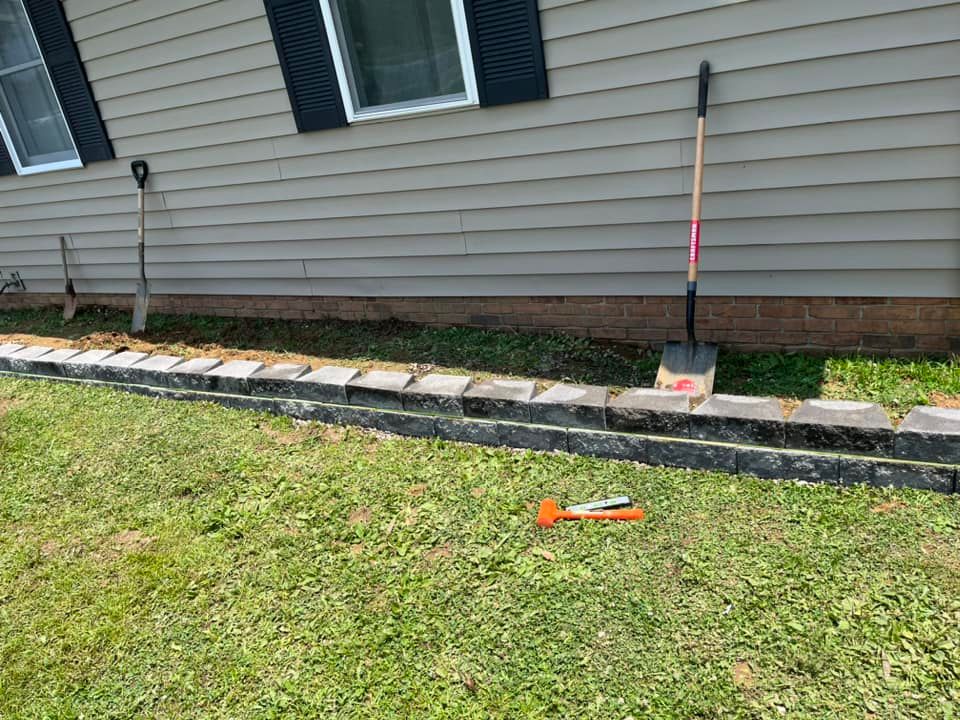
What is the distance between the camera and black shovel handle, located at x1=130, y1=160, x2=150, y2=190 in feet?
16.5

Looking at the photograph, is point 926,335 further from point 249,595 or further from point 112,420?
point 112,420

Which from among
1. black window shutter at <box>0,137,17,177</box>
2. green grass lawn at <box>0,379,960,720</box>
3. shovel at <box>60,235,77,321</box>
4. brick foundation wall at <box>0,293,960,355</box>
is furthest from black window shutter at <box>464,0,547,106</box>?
black window shutter at <box>0,137,17,177</box>

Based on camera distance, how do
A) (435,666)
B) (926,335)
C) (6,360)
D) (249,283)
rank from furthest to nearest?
(249,283), (6,360), (926,335), (435,666)

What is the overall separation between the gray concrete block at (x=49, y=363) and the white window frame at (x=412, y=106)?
2.51 m

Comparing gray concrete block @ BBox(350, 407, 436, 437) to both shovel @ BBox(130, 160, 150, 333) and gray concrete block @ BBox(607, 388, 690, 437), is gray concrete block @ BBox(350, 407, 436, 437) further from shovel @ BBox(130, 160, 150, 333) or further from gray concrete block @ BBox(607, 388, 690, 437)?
shovel @ BBox(130, 160, 150, 333)

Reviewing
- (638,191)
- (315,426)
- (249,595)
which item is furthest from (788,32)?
(249,595)

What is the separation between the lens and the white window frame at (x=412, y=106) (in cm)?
359

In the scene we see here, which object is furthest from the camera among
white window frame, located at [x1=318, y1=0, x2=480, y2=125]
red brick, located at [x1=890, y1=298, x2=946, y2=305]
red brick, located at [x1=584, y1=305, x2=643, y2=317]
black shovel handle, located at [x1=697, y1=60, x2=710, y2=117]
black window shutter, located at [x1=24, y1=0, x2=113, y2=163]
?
black window shutter, located at [x1=24, y1=0, x2=113, y2=163]

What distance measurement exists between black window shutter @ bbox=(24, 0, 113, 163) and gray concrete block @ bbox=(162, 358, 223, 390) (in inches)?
94.0

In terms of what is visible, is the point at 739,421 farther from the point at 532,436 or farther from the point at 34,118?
the point at 34,118

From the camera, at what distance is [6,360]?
15.3 feet

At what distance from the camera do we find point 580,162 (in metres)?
3.58

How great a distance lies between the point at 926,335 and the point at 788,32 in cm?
160

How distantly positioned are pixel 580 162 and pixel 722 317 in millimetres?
1155
